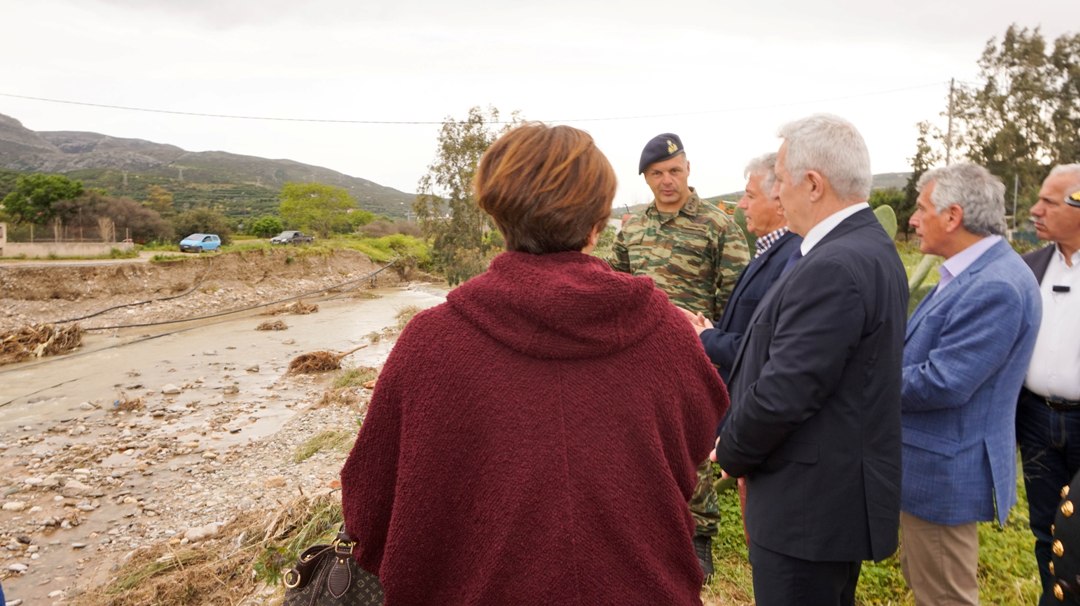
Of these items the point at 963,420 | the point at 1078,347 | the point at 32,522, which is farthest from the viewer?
the point at 32,522

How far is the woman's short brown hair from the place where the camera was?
1.27 meters

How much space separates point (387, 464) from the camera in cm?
131

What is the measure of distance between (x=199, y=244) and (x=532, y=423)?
120 ft

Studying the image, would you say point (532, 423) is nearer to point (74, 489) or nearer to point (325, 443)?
point (325, 443)

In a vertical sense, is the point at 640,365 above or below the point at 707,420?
above

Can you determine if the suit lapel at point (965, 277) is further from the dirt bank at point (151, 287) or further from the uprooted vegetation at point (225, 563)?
the dirt bank at point (151, 287)

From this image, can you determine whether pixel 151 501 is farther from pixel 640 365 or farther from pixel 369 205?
pixel 369 205

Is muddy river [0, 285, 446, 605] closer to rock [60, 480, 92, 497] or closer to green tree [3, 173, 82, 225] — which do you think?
rock [60, 480, 92, 497]

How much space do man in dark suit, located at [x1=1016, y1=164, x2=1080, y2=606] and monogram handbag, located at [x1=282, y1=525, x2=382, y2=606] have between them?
2494mm

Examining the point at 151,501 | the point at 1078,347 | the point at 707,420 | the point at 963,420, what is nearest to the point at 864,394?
the point at 707,420

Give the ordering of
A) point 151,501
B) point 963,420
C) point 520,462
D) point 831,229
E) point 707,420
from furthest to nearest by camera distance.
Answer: point 151,501 → point 963,420 → point 831,229 → point 707,420 → point 520,462

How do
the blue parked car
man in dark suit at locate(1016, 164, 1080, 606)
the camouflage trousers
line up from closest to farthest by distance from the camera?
man in dark suit at locate(1016, 164, 1080, 606) → the camouflage trousers → the blue parked car

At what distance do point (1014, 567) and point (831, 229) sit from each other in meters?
2.68

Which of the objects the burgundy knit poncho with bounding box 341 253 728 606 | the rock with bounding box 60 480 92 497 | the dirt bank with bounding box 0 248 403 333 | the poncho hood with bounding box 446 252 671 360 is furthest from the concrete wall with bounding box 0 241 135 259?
the poncho hood with bounding box 446 252 671 360
